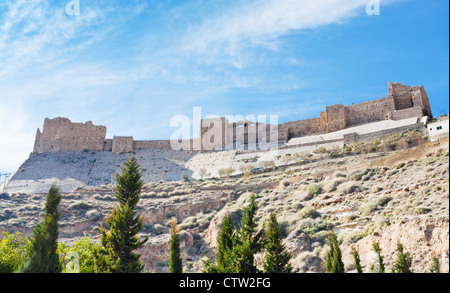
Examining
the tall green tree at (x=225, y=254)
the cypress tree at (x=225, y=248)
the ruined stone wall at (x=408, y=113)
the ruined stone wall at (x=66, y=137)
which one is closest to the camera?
the tall green tree at (x=225, y=254)

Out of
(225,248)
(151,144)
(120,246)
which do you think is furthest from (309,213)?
(151,144)

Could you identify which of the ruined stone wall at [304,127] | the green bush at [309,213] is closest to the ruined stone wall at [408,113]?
the ruined stone wall at [304,127]

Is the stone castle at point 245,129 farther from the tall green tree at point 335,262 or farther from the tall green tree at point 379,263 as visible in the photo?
the tall green tree at point 335,262

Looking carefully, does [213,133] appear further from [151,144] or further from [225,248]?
[225,248]

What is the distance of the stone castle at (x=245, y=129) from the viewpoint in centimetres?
4608

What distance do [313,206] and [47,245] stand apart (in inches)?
685

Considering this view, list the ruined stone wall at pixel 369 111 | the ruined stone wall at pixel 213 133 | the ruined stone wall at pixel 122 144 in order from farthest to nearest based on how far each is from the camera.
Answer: the ruined stone wall at pixel 122 144 < the ruined stone wall at pixel 213 133 < the ruined stone wall at pixel 369 111

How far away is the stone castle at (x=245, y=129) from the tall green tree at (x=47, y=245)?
39.4 meters

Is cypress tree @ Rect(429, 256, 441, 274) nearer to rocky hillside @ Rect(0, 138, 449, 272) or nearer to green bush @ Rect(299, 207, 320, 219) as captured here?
rocky hillside @ Rect(0, 138, 449, 272)

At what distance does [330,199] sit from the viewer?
2577 centimetres

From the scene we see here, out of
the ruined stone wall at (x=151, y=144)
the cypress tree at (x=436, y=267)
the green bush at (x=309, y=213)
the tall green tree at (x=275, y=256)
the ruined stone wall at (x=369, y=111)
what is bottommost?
the cypress tree at (x=436, y=267)

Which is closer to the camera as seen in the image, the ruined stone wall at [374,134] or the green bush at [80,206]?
the green bush at [80,206]

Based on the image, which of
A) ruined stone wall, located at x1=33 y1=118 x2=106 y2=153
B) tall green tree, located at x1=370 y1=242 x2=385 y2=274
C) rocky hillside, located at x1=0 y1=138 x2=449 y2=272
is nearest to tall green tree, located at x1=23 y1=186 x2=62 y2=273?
rocky hillside, located at x1=0 y1=138 x2=449 y2=272

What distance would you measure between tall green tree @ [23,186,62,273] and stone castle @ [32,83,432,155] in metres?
39.4
